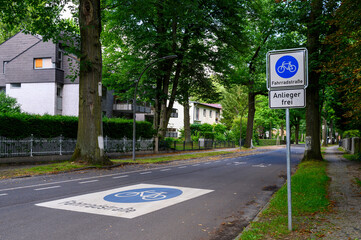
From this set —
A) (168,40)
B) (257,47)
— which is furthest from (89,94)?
(257,47)

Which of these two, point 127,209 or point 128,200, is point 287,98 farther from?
point 128,200

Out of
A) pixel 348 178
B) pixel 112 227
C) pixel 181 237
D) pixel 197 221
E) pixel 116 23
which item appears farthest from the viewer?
pixel 116 23

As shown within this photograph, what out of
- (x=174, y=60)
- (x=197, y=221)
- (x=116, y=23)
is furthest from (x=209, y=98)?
(x=197, y=221)

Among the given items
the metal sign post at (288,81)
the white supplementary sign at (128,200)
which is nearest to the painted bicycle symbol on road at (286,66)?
the metal sign post at (288,81)

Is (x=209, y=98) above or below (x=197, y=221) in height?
above

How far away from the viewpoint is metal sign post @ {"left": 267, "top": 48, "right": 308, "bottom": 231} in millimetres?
5051

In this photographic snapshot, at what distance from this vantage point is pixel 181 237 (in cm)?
509

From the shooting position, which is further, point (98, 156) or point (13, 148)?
point (13, 148)

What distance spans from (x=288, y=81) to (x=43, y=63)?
33.8 meters

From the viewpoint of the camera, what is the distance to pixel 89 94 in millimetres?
15445

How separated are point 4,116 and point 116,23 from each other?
39.4ft

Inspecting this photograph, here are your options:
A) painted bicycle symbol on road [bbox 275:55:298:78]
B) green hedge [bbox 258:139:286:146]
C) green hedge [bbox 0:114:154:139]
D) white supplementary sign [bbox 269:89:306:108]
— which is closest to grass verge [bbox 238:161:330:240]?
white supplementary sign [bbox 269:89:306:108]

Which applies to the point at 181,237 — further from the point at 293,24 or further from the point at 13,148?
the point at 293,24

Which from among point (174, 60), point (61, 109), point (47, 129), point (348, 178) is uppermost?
point (174, 60)
